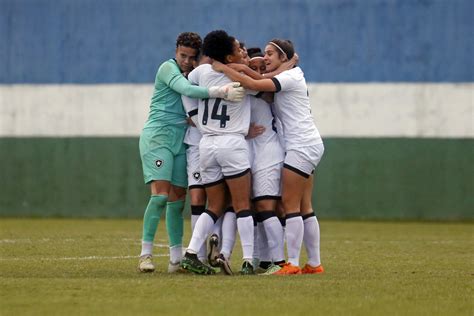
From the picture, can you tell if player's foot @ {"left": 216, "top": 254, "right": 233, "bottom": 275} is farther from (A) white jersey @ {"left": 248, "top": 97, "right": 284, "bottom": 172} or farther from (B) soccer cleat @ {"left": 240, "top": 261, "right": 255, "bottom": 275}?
(A) white jersey @ {"left": 248, "top": 97, "right": 284, "bottom": 172}

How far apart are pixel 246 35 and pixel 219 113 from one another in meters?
10.0

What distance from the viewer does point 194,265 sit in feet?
33.1

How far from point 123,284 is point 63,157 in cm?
1163

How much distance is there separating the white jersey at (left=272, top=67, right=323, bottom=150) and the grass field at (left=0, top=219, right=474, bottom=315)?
120cm

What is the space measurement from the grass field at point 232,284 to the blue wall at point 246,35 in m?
5.67

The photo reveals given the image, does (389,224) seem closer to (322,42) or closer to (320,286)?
(322,42)

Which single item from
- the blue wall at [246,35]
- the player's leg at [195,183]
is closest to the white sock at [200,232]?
the player's leg at [195,183]

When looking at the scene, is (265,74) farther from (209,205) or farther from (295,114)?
(209,205)

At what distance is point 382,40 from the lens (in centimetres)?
2003

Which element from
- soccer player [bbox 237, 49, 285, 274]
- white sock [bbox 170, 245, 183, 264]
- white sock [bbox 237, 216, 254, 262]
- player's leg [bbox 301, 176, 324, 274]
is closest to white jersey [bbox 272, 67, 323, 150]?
soccer player [bbox 237, 49, 285, 274]

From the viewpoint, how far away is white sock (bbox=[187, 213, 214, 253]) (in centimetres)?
1007

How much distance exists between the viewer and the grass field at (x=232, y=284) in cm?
791

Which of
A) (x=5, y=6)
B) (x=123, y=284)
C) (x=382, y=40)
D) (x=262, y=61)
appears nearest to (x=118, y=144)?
(x=5, y=6)

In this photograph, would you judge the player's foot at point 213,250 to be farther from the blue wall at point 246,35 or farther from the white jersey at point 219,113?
the blue wall at point 246,35
